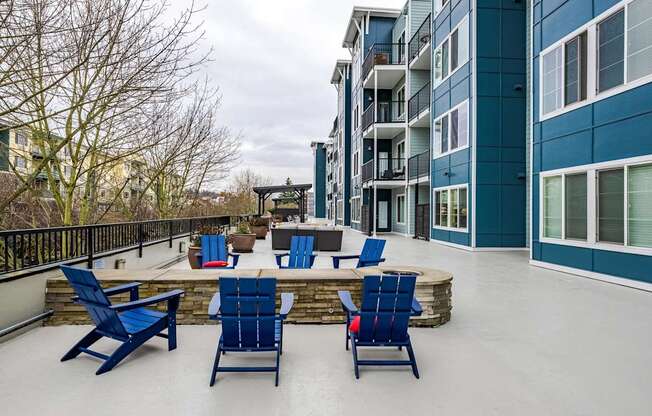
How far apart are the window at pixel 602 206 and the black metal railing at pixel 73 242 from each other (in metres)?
9.42

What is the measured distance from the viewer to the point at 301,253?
7293 mm

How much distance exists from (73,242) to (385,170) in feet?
59.7

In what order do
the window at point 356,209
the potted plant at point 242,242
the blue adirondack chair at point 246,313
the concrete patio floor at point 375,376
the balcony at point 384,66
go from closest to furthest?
the concrete patio floor at point 375,376
the blue adirondack chair at point 246,313
the potted plant at point 242,242
the balcony at point 384,66
the window at point 356,209

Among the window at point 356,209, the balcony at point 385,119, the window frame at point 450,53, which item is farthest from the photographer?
the window at point 356,209

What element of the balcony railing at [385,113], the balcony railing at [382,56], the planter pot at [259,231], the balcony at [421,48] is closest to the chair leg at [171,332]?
the planter pot at [259,231]

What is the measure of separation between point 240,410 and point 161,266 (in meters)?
7.57

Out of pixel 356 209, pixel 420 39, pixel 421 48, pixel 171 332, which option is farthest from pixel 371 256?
pixel 356 209

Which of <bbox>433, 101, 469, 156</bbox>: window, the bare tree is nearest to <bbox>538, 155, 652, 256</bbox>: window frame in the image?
<bbox>433, 101, 469, 156</bbox>: window

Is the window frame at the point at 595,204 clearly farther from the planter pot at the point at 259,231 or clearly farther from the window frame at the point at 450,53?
the planter pot at the point at 259,231

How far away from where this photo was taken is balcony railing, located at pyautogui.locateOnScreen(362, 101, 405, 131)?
21094 millimetres

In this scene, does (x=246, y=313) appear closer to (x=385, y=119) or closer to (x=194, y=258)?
(x=194, y=258)

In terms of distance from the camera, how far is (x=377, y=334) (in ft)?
11.0

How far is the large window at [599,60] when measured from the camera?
707 cm

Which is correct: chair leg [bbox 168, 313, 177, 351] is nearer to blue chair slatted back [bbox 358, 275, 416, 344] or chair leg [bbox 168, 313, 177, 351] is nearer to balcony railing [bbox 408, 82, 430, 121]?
blue chair slatted back [bbox 358, 275, 416, 344]
